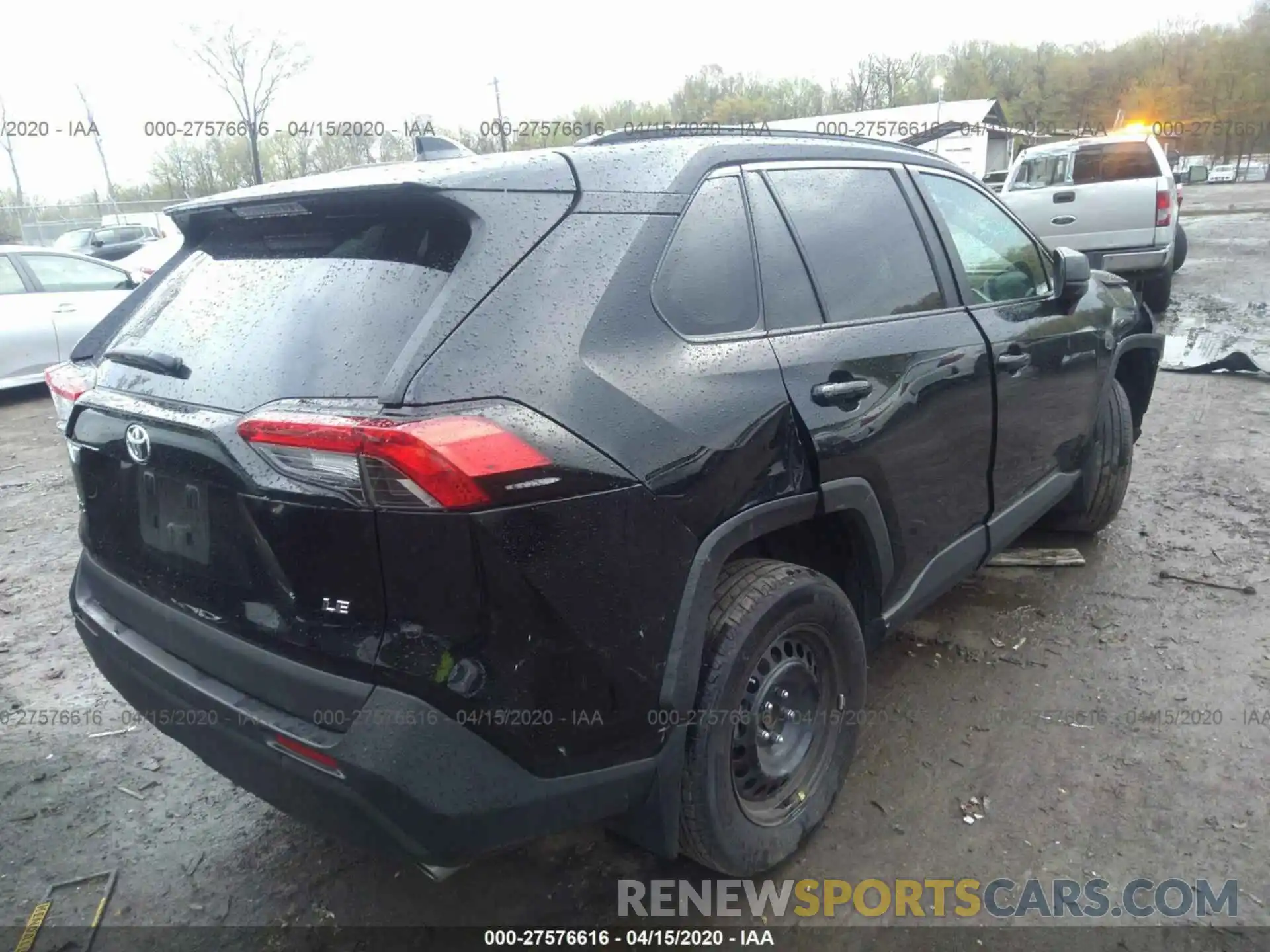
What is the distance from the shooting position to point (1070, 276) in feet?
11.7

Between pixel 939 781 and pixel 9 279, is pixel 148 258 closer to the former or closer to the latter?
pixel 9 279

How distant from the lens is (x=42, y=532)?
520cm

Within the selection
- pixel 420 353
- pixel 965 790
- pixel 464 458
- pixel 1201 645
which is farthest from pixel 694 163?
pixel 1201 645

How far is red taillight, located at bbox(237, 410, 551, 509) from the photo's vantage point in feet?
5.20

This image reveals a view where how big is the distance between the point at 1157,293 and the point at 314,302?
35.8ft

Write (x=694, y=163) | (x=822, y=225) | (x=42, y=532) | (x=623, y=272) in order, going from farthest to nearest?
(x=42, y=532), (x=822, y=225), (x=694, y=163), (x=623, y=272)

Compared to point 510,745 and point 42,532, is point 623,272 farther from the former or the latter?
point 42,532

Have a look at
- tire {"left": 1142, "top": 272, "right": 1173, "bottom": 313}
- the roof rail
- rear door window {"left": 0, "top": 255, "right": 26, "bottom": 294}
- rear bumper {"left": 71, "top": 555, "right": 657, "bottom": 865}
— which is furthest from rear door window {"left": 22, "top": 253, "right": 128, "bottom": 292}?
tire {"left": 1142, "top": 272, "right": 1173, "bottom": 313}

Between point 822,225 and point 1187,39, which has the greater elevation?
point 1187,39

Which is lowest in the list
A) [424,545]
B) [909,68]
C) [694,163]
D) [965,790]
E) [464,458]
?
[965,790]

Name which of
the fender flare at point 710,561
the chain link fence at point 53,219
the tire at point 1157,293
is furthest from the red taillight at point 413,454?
the chain link fence at point 53,219

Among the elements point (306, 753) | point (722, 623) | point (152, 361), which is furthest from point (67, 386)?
point (722, 623)

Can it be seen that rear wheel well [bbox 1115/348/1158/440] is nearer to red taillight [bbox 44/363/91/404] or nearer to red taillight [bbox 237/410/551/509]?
red taillight [bbox 237/410/551/509]

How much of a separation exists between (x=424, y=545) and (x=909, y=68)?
66085 mm
